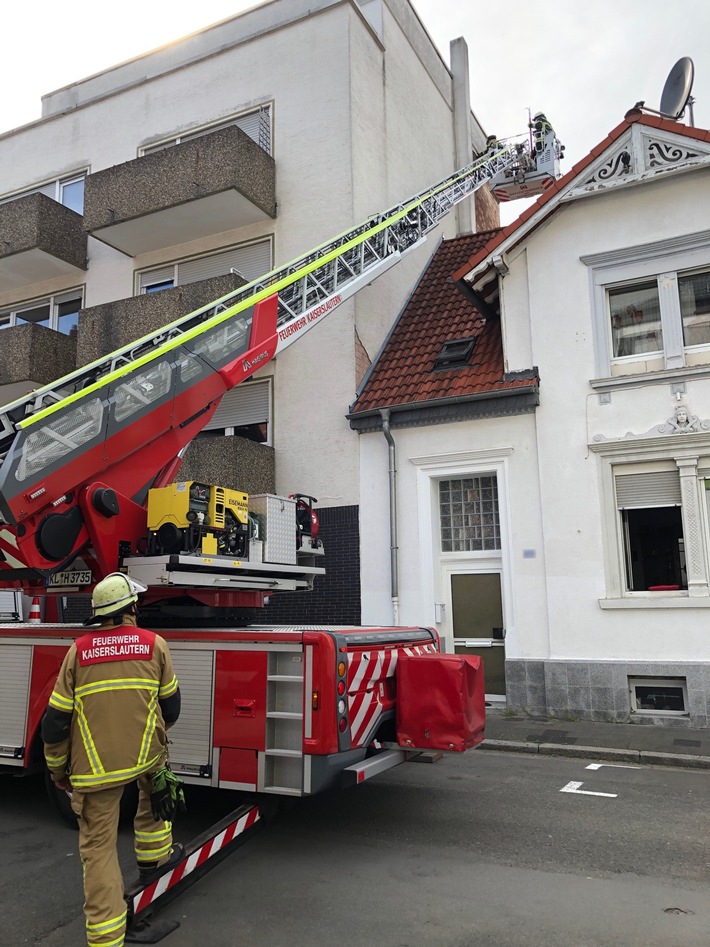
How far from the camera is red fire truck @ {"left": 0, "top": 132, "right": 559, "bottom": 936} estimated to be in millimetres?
5434

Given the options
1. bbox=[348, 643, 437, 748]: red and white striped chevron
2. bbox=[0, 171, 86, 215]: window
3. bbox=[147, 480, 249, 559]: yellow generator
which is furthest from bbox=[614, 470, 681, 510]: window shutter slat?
bbox=[0, 171, 86, 215]: window

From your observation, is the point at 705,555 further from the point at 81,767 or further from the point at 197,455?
the point at 81,767

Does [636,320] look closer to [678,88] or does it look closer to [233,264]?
[678,88]

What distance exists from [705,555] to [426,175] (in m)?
11.0

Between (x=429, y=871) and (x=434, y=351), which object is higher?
(x=434, y=351)

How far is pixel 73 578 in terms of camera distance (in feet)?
22.4

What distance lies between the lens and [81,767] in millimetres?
4023

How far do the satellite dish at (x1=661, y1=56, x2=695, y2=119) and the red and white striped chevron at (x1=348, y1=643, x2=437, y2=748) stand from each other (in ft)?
38.9

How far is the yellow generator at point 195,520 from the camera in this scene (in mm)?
6484

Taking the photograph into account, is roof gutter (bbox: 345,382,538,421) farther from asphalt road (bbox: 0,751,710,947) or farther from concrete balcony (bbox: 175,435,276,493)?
asphalt road (bbox: 0,751,710,947)

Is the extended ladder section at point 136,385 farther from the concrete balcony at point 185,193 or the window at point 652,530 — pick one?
the window at point 652,530

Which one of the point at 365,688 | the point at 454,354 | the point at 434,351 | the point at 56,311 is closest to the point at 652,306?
the point at 454,354

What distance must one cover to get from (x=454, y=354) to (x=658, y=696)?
604cm

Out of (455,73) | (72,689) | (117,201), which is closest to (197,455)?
(117,201)
